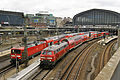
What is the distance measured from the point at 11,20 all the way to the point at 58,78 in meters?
110

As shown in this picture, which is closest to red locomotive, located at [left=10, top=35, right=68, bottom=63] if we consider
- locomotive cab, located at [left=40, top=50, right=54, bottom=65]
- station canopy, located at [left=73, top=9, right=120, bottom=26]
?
locomotive cab, located at [left=40, top=50, right=54, bottom=65]

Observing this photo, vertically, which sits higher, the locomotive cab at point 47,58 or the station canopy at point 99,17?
the station canopy at point 99,17

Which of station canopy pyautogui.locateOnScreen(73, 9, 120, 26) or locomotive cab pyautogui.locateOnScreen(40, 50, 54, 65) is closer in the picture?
locomotive cab pyautogui.locateOnScreen(40, 50, 54, 65)

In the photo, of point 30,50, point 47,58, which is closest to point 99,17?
point 30,50

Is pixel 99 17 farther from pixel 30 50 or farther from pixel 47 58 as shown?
pixel 47 58

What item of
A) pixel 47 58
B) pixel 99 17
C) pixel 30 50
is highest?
pixel 99 17

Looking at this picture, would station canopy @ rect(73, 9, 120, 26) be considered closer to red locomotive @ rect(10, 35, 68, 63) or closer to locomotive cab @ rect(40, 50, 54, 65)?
red locomotive @ rect(10, 35, 68, 63)

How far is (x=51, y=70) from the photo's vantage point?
17781 mm

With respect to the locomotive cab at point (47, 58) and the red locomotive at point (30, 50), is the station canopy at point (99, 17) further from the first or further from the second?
the locomotive cab at point (47, 58)

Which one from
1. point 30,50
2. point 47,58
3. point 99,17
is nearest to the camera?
point 47,58

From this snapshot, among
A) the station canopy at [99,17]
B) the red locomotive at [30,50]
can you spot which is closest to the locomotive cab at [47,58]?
the red locomotive at [30,50]

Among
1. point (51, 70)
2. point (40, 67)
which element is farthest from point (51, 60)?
point (40, 67)

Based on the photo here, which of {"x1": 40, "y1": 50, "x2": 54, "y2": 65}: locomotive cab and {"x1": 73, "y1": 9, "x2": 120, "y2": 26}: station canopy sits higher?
{"x1": 73, "y1": 9, "x2": 120, "y2": 26}: station canopy

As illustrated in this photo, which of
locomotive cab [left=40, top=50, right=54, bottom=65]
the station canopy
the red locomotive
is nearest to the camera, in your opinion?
locomotive cab [left=40, top=50, right=54, bottom=65]
